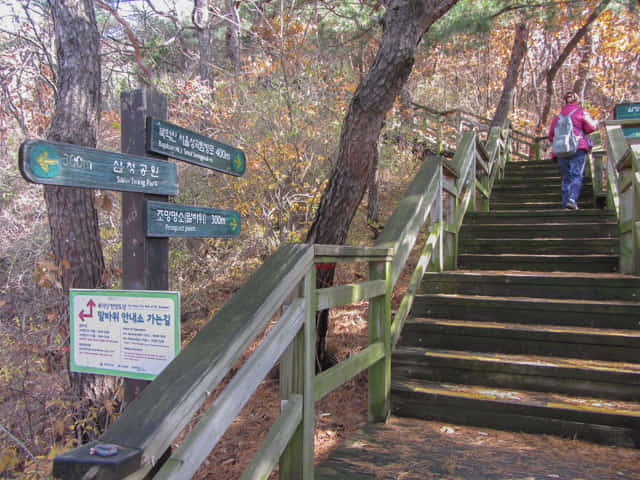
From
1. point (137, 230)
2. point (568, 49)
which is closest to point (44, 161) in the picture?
point (137, 230)

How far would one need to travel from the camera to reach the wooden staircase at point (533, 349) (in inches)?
123

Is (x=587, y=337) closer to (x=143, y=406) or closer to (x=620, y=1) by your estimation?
(x=143, y=406)

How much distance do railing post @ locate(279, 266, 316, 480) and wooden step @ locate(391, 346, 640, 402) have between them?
4.89ft

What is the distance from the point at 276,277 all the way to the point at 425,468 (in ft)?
4.68

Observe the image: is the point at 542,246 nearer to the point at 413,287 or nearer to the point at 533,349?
the point at 533,349

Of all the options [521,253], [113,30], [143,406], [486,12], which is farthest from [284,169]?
[113,30]

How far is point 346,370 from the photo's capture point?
9.24ft

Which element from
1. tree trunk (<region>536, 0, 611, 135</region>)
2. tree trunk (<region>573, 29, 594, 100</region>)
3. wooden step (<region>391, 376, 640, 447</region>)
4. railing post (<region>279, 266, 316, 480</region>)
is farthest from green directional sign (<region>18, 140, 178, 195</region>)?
tree trunk (<region>573, 29, 594, 100</region>)

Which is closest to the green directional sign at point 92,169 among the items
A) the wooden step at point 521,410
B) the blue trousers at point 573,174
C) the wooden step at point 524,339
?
the wooden step at point 521,410

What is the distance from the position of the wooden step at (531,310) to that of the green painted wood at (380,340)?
3.16ft

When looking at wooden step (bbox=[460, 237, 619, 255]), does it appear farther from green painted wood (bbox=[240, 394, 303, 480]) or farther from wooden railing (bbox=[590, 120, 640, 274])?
green painted wood (bbox=[240, 394, 303, 480])

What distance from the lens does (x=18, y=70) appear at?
694 cm

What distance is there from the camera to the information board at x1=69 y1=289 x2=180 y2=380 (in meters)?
2.29

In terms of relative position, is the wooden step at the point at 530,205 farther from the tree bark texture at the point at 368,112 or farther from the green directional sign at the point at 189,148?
the green directional sign at the point at 189,148
